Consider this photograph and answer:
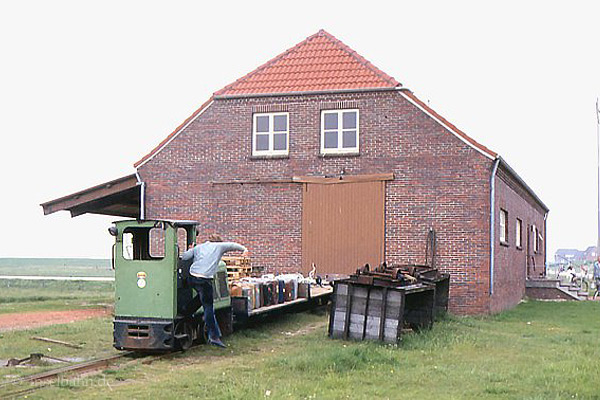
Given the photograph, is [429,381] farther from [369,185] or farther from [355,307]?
[369,185]

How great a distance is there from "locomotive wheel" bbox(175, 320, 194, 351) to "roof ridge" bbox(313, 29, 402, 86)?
11.2m

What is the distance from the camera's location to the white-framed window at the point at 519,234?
91.8 feet

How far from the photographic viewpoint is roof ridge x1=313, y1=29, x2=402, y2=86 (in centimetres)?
2205

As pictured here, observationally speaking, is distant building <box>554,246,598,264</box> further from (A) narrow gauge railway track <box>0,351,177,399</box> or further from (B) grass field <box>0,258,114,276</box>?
(A) narrow gauge railway track <box>0,351,177,399</box>

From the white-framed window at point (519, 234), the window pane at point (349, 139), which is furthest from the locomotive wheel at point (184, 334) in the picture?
the white-framed window at point (519, 234)

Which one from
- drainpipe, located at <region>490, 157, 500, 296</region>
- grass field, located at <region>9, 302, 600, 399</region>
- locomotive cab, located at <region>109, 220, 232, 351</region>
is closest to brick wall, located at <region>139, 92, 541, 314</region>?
drainpipe, located at <region>490, 157, 500, 296</region>

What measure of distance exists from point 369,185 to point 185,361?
35.3 feet

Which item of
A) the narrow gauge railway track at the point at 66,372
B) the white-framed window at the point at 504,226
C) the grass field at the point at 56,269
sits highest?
the white-framed window at the point at 504,226

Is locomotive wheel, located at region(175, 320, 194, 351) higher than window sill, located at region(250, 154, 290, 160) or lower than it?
lower

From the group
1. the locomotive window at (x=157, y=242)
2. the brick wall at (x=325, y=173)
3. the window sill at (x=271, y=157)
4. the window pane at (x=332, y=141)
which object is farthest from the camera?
the window sill at (x=271, y=157)

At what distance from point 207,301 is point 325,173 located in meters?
9.92

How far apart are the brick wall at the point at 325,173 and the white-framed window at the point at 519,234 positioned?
5.69 meters

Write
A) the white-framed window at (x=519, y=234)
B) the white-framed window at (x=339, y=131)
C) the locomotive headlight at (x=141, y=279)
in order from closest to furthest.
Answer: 1. the locomotive headlight at (x=141, y=279)
2. the white-framed window at (x=339, y=131)
3. the white-framed window at (x=519, y=234)

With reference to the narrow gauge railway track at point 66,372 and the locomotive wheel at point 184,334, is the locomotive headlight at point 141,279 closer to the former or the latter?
the locomotive wheel at point 184,334
